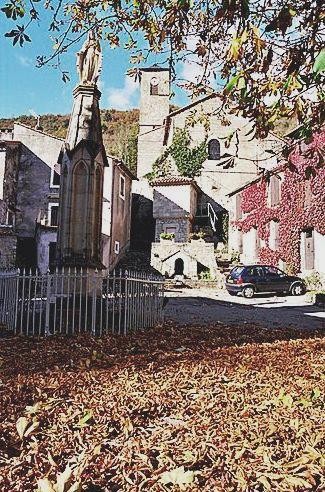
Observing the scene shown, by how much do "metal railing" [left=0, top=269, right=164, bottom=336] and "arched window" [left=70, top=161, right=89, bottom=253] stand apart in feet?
1.97

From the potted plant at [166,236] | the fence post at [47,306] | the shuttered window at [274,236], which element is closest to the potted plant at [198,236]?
the potted plant at [166,236]

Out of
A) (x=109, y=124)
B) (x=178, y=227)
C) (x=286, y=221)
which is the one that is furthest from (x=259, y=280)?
(x=109, y=124)

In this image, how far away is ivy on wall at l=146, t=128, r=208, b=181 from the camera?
38.7m

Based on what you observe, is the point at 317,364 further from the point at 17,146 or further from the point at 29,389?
the point at 17,146

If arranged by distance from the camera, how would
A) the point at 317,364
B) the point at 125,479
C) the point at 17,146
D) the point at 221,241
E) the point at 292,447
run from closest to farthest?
the point at 125,479 < the point at 292,447 < the point at 317,364 < the point at 17,146 < the point at 221,241

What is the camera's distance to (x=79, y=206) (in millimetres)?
8906

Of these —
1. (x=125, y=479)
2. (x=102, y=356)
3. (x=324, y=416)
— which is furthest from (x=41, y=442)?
(x=102, y=356)

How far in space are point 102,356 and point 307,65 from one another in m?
3.95

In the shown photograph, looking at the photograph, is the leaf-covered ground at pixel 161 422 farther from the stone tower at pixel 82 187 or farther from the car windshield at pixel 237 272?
the car windshield at pixel 237 272

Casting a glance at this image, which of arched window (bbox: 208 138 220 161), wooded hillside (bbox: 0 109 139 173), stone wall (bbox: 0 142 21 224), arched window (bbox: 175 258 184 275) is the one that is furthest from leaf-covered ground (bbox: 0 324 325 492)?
wooded hillside (bbox: 0 109 139 173)

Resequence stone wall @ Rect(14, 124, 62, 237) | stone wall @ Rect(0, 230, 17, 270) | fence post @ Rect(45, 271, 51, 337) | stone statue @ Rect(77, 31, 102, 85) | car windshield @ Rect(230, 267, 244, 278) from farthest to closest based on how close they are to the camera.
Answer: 1. stone wall @ Rect(14, 124, 62, 237)
2. stone wall @ Rect(0, 230, 17, 270)
3. car windshield @ Rect(230, 267, 244, 278)
4. stone statue @ Rect(77, 31, 102, 85)
5. fence post @ Rect(45, 271, 51, 337)

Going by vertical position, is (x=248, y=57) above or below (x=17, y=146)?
below

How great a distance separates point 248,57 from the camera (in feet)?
15.1

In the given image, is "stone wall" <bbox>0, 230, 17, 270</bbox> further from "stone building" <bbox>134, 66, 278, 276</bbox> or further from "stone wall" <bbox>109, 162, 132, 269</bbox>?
"stone building" <bbox>134, 66, 278, 276</bbox>
